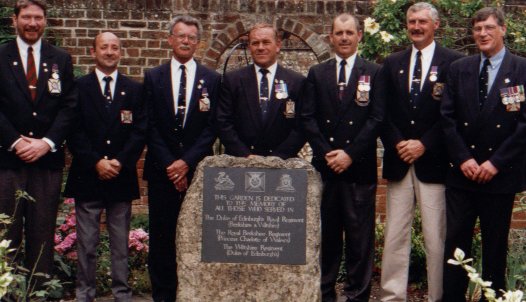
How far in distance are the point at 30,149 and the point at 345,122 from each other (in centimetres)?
226

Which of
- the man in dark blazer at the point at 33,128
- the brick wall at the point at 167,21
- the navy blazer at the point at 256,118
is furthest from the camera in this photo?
the brick wall at the point at 167,21

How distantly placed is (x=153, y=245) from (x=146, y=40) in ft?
9.88

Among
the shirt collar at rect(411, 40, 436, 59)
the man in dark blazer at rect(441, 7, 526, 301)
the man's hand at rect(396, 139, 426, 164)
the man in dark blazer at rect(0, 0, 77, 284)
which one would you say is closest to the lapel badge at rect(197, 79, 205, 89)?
the man in dark blazer at rect(0, 0, 77, 284)

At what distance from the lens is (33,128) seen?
600 cm

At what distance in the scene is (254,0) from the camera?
871cm

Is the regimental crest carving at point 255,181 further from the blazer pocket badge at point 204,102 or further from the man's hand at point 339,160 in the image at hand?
the blazer pocket badge at point 204,102

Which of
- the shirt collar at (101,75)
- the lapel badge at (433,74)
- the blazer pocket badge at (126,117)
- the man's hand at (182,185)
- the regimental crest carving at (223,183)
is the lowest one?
the man's hand at (182,185)

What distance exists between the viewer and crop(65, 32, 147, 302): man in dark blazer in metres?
6.15

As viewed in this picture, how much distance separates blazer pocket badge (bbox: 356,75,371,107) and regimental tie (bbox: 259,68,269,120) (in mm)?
678

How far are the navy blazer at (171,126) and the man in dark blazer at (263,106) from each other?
140 mm

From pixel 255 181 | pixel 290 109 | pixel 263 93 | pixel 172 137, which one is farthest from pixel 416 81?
pixel 172 137

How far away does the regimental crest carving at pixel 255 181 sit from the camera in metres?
5.79

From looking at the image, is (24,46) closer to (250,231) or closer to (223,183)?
(223,183)

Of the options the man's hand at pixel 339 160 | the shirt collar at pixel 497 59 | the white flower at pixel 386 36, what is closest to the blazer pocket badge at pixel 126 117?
the man's hand at pixel 339 160
